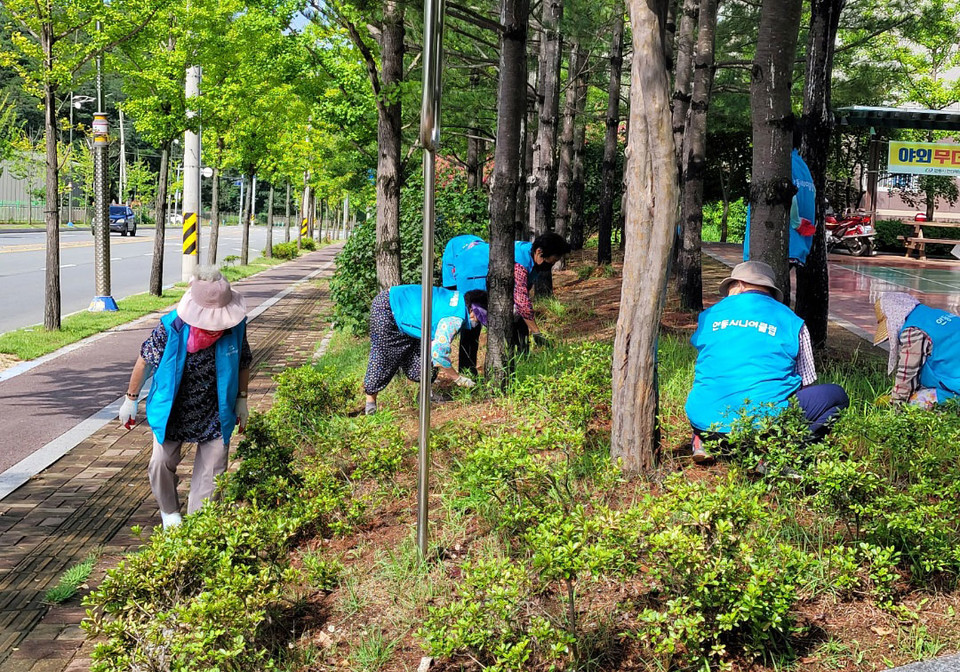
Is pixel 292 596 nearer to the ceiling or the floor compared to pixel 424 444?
nearer to the floor

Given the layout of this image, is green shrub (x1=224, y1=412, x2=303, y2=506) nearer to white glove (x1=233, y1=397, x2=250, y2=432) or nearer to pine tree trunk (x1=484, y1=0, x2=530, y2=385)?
white glove (x1=233, y1=397, x2=250, y2=432)

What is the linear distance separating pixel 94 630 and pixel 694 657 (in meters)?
2.18

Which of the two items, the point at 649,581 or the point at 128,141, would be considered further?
the point at 128,141

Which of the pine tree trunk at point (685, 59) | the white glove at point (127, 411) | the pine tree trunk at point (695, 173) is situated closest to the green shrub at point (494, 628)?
the white glove at point (127, 411)

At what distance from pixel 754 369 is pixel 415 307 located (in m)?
2.92

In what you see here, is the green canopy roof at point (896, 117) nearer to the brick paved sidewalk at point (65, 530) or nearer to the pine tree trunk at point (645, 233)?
the brick paved sidewalk at point (65, 530)

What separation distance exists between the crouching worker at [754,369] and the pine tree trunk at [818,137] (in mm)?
3525

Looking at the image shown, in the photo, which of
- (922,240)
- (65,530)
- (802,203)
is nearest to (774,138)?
(802,203)

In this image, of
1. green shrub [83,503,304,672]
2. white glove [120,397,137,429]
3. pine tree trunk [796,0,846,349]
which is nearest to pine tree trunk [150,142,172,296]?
pine tree trunk [796,0,846,349]

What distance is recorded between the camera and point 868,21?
55.3 feet

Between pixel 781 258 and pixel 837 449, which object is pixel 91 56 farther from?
pixel 837 449

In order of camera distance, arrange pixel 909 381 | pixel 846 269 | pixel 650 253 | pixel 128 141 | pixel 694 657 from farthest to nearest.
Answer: pixel 128 141 → pixel 846 269 → pixel 909 381 → pixel 650 253 → pixel 694 657

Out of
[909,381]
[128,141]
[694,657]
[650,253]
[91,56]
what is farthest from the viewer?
[128,141]

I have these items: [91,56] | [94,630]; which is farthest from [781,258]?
[91,56]
